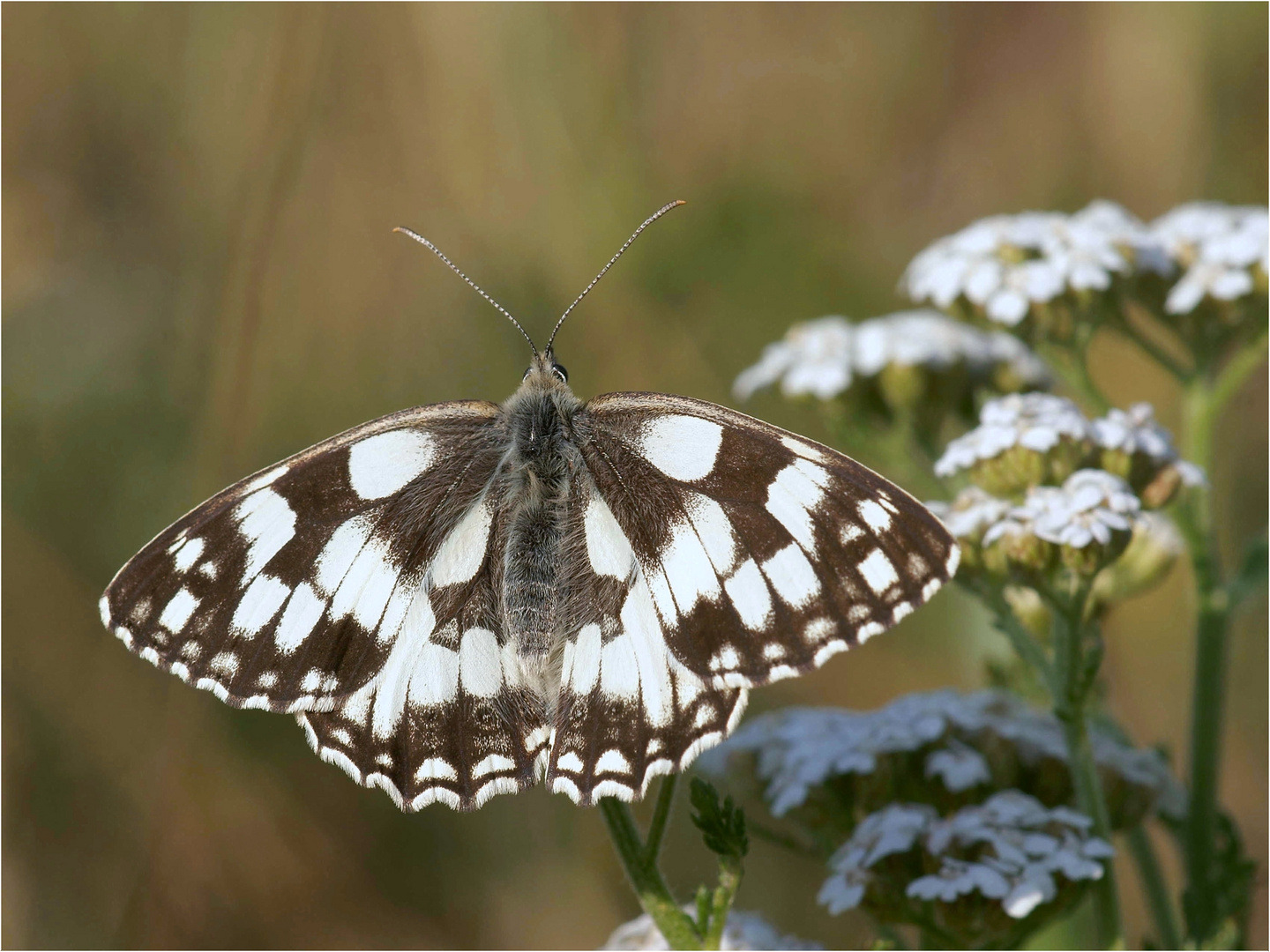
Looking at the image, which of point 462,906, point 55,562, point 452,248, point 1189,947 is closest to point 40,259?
point 55,562

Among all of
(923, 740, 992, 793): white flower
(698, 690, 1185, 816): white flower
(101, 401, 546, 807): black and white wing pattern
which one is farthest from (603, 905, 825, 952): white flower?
(101, 401, 546, 807): black and white wing pattern

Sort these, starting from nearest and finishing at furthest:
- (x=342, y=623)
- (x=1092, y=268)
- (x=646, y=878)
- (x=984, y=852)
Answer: (x=646, y=878)
(x=342, y=623)
(x=984, y=852)
(x=1092, y=268)

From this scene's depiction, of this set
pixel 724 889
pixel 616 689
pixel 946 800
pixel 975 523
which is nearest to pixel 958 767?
pixel 946 800

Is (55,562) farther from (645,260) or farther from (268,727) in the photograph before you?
(645,260)

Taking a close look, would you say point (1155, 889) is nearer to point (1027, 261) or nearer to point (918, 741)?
point (918, 741)

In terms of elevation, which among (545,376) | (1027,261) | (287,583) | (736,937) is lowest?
(736,937)

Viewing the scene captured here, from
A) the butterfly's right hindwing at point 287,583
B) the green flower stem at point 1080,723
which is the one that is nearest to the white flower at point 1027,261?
the green flower stem at point 1080,723

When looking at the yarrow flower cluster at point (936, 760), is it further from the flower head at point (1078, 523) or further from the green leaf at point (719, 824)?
the green leaf at point (719, 824)
